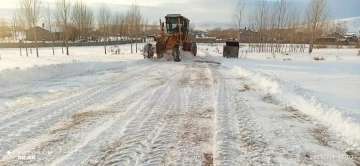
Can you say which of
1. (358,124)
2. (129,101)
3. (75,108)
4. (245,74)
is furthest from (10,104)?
(245,74)

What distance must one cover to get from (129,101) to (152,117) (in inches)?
Result: 61.7

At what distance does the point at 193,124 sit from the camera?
17.9 ft

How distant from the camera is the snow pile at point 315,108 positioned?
476cm

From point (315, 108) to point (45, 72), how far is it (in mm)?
9806

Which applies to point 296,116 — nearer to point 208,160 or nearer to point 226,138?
point 226,138

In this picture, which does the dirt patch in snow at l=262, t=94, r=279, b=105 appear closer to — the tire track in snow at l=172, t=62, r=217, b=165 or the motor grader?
the tire track in snow at l=172, t=62, r=217, b=165

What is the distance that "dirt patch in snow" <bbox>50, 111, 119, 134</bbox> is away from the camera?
507cm

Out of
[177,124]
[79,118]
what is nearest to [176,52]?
[79,118]

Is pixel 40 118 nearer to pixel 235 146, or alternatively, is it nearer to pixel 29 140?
pixel 29 140

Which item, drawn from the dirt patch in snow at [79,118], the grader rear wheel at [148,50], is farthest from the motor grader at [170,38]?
the dirt patch in snow at [79,118]

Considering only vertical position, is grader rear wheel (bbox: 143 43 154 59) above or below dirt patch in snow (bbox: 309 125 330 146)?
above

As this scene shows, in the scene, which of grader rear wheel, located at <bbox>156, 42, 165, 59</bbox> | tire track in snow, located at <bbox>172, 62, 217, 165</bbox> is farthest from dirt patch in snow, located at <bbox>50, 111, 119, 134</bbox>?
grader rear wheel, located at <bbox>156, 42, 165, 59</bbox>

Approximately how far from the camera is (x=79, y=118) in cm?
568

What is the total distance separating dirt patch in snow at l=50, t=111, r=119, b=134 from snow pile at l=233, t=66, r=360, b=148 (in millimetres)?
4157
